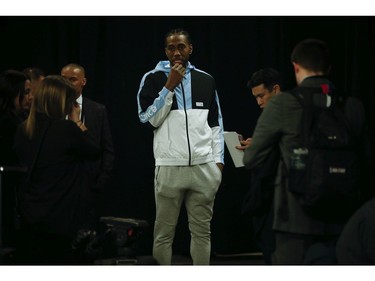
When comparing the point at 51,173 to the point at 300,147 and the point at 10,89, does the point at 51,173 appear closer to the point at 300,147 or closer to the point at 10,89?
the point at 10,89

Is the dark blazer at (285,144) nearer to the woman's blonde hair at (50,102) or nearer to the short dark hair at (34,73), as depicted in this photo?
the woman's blonde hair at (50,102)

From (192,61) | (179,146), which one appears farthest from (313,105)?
(192,61)

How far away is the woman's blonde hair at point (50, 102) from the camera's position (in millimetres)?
4359

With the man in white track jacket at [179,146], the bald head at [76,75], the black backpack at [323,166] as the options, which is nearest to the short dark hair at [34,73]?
the bald head at [76,75]

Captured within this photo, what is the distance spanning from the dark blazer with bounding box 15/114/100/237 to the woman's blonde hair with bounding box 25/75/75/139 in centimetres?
3

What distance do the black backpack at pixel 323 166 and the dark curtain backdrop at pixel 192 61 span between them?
198cm

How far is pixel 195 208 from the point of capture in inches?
196

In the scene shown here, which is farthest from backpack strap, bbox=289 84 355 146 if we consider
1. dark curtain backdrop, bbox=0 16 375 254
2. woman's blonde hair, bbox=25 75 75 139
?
dark curtain backdrop, bbox=0 16 375 254

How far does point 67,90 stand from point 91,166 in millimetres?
901

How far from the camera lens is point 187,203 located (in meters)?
5.00

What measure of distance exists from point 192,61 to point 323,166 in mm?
2243

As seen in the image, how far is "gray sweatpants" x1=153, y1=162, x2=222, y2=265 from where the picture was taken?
490cm

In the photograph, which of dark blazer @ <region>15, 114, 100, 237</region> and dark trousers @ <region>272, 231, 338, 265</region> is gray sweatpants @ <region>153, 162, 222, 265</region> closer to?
dark blazer @ <region>15, 114, 100, 237</region>

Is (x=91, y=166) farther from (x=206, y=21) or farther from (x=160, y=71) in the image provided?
(x=206, y=21)
